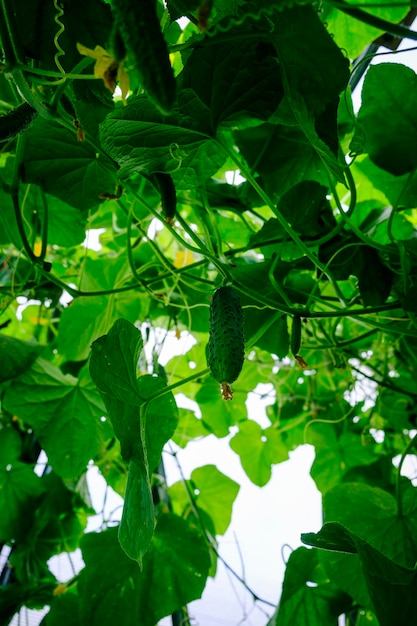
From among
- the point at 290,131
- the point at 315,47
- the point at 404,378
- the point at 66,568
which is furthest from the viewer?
the point at 66,568

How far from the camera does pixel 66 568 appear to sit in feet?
6.35

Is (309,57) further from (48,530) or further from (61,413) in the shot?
(48,530)

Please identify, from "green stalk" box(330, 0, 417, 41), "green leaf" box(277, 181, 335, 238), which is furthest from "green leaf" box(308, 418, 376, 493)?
"green stalk" box(330, 0, 417, 41)

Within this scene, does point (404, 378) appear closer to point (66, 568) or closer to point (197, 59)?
point (197, 59)

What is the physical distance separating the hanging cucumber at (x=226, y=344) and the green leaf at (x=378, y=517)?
43 centimetres

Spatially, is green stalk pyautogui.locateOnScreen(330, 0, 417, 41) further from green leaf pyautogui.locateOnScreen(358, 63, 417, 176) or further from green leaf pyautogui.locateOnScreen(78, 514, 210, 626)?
green leaf pyautogui.locateOnScreen(78, 514, 210, 626)

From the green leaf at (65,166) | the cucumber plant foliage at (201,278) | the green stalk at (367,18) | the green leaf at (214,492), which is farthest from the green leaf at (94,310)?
the green stalk at (367,18)

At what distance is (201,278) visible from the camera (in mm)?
852

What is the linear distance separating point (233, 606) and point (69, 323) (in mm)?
1201

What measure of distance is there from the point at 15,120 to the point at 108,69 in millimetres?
175

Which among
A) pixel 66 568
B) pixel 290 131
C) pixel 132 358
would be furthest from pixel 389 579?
pixel 66 568

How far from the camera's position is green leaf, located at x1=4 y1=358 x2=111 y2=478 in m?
0.99

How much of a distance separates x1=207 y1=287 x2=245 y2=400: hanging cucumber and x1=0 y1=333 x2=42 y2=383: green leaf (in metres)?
0.46

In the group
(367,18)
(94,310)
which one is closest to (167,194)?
(367,18)
